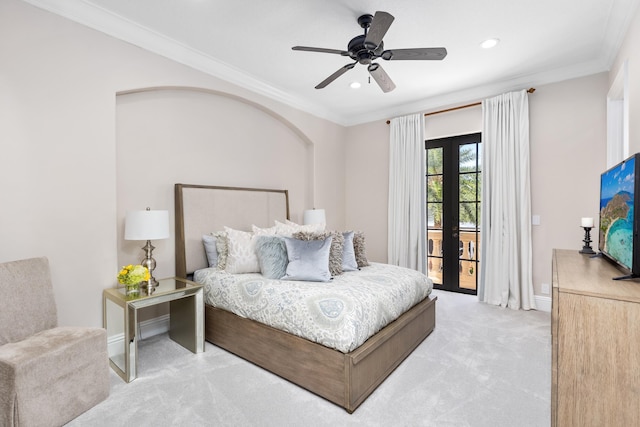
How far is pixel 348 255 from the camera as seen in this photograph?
10.5ft

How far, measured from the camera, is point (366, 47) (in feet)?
7.89

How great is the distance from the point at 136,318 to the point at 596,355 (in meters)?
2.73

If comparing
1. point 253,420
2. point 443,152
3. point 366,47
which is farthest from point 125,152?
point 443,152

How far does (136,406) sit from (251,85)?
3.37m

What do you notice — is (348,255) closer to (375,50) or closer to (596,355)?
(375,50)

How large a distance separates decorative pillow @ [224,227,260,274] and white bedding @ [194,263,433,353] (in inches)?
3.2

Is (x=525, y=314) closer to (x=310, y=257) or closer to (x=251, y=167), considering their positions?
(x=310, y=257)

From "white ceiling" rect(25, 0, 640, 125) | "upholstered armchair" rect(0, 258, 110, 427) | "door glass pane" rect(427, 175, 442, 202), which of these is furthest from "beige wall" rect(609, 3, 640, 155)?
"upholstered armchair" rect(0, 258, 110, 427)

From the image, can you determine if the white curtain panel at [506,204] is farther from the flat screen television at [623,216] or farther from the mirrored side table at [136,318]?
the mirrored side table at [136,318]

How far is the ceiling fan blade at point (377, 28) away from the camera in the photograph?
6.31ft

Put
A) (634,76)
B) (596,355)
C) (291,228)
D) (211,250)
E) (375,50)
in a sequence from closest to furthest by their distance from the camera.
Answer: (596,355) < (634,76) < (375,50) < (211,250) < (291,228)

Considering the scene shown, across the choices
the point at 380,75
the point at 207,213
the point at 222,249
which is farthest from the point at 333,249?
the point at 380,75

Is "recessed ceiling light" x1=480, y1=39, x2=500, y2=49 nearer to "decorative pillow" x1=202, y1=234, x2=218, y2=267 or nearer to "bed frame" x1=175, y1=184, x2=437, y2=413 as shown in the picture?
"bed frame" x1=175, y1=184, x2=437, y2=413

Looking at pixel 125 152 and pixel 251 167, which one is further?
pixel 251 167
